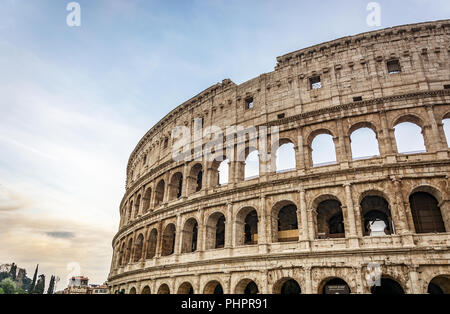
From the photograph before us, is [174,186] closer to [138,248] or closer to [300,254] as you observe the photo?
[138,248]

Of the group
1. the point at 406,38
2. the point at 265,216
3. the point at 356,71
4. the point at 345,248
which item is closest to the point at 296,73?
the point at 356,71

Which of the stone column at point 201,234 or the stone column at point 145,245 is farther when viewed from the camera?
the stone column at point 145,245

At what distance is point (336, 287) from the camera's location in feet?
49.2

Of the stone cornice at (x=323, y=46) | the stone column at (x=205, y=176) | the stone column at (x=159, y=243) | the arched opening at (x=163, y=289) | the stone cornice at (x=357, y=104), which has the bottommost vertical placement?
the arched opening at (x=163, y=289)

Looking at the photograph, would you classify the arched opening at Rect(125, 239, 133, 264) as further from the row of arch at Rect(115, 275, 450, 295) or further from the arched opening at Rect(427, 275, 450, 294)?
the arched opening at Rect(427, 275, 450, 294)

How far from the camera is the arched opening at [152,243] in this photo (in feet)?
79.0

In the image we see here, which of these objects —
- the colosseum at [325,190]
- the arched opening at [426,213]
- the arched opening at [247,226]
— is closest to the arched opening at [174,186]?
the colosseum at [325,190]

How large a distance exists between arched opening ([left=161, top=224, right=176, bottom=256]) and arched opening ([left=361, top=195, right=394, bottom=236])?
13478 mm

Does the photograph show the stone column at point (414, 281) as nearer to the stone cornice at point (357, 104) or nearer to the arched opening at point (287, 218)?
the arched opening at point (287, 218)

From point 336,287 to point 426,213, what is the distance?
611 centimetres

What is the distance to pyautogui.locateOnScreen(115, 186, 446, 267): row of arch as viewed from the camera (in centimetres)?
1592

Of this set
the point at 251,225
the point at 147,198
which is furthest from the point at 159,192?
the point at 251,225

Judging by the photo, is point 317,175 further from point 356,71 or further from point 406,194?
point 356,71

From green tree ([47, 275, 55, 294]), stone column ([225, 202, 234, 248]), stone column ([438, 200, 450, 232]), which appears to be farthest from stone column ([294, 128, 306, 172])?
green tree ([47, 275, 55, 294])
